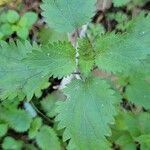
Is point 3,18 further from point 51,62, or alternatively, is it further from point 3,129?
point 51,62

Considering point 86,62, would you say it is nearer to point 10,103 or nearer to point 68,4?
point 68,4

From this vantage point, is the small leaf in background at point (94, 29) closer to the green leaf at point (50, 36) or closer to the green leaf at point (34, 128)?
the green leaf at point (50, 36)

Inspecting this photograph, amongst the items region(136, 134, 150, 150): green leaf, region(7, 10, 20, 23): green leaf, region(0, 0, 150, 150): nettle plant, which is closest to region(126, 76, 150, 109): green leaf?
region(136, 134, 150, 150): green leaf

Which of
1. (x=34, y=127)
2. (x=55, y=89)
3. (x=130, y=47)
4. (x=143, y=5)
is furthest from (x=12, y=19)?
(x=130, y=47)

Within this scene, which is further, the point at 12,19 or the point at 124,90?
the point at 12,19

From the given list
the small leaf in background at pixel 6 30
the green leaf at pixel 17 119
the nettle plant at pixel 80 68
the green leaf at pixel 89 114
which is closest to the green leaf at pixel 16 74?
the nettle plant at pixel 80 68

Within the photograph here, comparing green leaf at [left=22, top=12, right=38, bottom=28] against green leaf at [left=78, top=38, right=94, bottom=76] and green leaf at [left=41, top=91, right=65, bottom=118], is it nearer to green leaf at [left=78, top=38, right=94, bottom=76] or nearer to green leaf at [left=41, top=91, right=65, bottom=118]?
green leaf at [left=41, top=91, right=65, bottom=118]
